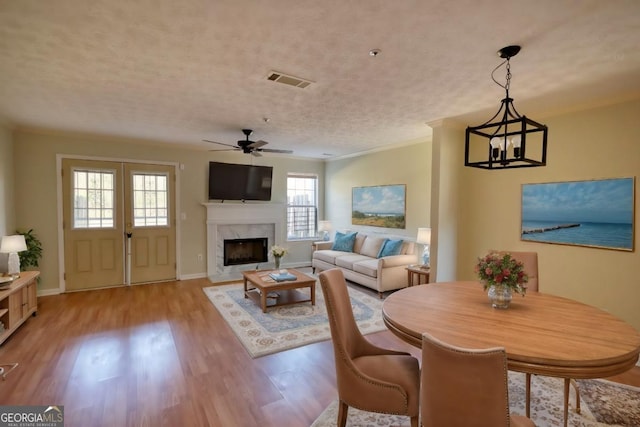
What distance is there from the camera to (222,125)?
4.29 meters

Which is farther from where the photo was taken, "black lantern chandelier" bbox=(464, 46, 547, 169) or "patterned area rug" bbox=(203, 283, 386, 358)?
"patterned area rug" bbox=(203, 283, 386, 358)

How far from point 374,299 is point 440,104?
9.29 feet

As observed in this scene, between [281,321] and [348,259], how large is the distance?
6.83ft

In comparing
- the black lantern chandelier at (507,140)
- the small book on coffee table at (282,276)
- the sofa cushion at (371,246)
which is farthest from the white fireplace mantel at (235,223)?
the black lantern chandelier at (507,140)

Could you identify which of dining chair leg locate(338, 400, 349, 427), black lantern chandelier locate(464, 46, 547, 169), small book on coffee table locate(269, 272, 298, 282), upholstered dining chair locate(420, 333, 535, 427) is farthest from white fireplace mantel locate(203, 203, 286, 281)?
upholstered dining chair locate(420, 333, 535, 427)

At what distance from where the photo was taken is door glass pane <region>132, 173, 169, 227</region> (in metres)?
5.46

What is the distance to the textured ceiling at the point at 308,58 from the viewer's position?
68.6 inches

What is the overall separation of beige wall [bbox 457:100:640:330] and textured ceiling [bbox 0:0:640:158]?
10.0 inches

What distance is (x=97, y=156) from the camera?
5.14 meters

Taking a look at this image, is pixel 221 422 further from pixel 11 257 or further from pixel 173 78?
pixel 11 257

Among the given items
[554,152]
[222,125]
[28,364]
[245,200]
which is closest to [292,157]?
[245,200]

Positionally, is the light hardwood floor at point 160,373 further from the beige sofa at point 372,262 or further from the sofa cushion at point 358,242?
the sofa cushion at point 358,242

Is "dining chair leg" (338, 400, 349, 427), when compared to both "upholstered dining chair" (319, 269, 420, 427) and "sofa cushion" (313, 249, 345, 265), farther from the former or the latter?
"sofa cushion" (313, 249, 345, 265)

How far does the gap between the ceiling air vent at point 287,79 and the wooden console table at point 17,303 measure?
132 inches
